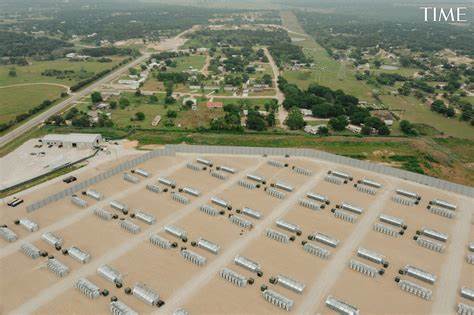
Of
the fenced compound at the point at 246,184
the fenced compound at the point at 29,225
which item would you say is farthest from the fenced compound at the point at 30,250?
the fenced compound at the point at 246,184

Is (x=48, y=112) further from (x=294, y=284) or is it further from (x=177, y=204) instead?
(x=294, y=284)

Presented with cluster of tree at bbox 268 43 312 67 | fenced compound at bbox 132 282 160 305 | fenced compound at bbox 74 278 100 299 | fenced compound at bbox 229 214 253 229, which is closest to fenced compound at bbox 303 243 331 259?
fenced compound at bbox 229 214 253 229

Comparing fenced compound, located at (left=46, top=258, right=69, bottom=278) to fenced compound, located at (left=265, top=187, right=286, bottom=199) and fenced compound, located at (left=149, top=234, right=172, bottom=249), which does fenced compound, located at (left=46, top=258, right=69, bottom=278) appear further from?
fenced compound, located at (left=265, top=187, right=286, bottom=199)

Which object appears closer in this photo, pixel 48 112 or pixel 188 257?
pixel 188 257

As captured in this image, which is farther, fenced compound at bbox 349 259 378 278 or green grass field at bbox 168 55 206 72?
green grass field at bbox 168 55 206 72

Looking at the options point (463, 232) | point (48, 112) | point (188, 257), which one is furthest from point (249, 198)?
point (48, 112)

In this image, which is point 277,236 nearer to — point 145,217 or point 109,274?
point 145,217
